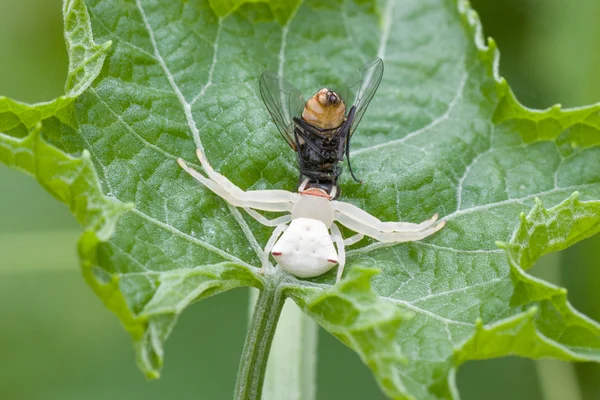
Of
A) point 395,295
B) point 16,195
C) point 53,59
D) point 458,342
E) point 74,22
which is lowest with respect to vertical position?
point 458,342

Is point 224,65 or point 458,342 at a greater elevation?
point 224,65

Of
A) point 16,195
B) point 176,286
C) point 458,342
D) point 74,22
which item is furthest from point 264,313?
point 16,195

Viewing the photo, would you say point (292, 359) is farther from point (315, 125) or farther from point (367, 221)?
point (315, 125)

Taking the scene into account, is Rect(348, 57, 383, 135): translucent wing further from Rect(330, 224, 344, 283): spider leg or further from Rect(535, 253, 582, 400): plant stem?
Rect(535, 253, 582, 400): plant stem

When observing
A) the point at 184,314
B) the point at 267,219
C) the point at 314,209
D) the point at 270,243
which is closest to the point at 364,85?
the point at 314,209

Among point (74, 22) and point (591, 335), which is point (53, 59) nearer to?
point (74, 22)

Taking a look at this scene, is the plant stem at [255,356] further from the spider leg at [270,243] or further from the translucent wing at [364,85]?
the translucent wing at [364,85]
